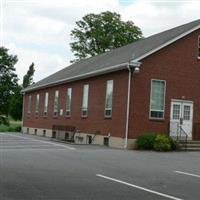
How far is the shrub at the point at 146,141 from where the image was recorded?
26172mm

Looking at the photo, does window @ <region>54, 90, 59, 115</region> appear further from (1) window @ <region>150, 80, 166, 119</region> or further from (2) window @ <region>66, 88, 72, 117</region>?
(1) window @ <region>150, 80, 166, 119</region>

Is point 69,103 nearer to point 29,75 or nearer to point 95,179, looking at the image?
point 95,179

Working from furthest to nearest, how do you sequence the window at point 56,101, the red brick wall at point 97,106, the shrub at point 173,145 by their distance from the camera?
1. the window at point 56,101
2. the red brick wall at point 97,106
3. the shrub at point 173,145

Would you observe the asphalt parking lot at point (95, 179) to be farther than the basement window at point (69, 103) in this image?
No

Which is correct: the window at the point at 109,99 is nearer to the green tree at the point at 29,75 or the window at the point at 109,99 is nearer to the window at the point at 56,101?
the window at the point at 56,101

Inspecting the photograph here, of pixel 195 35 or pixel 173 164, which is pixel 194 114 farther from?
pixel 173 164

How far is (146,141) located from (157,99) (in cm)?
311

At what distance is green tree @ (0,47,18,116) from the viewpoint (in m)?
9.38

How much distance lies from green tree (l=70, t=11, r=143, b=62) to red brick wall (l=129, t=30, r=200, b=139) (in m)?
32.8

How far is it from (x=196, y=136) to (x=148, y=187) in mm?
17926

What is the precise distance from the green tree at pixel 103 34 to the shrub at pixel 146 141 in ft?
119

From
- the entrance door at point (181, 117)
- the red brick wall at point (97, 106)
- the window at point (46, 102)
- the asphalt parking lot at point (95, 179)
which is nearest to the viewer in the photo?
the asphalt parking lot at point (95, 179)

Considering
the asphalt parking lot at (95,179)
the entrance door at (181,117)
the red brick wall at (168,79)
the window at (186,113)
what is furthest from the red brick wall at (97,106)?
the asphalt parking lot at (95,179)

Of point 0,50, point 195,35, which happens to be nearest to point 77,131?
point 195,35
